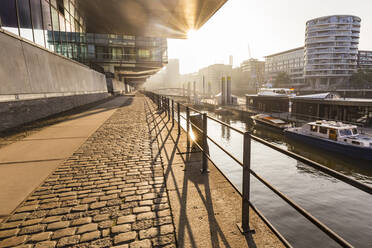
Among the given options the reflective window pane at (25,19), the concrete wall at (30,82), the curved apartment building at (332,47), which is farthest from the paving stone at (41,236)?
the curved apartment building at (332,47)

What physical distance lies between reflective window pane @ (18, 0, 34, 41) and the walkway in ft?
25.4

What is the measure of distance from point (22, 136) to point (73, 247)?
6.81 metres

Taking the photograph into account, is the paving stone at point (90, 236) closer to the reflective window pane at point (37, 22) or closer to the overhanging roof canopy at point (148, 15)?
the reflective window pane at point (37, 22)

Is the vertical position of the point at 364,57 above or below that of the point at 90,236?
above

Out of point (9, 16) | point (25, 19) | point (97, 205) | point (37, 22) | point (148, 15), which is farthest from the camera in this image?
point (148, 15)

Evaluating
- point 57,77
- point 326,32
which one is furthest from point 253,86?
point 57,77

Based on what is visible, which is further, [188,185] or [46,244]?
[188,185]

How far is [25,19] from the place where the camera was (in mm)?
10695

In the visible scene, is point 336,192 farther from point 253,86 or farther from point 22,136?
point 253,86

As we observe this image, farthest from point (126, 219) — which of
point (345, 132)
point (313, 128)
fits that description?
point (313, 128)

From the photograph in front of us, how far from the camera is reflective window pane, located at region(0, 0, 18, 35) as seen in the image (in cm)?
875

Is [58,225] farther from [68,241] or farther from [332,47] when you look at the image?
[332,47]

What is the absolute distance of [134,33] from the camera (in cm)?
2550

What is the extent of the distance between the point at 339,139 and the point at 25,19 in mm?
26108
